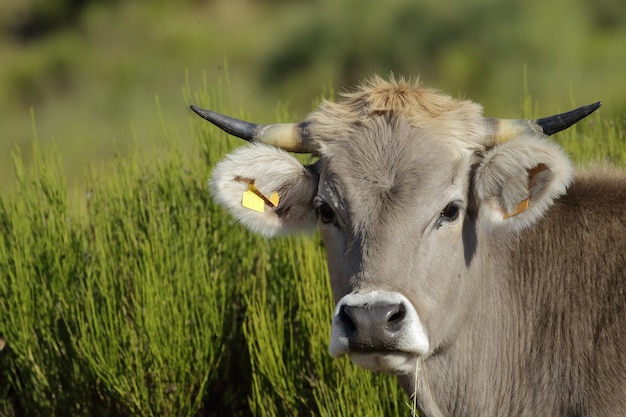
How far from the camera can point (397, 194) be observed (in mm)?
4703

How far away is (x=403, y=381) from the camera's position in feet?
16.5

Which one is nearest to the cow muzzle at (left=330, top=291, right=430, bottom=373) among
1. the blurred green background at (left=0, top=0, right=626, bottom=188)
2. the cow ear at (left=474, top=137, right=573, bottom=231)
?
the cow ear at (left=474, top=137, right=573, bottom=231)

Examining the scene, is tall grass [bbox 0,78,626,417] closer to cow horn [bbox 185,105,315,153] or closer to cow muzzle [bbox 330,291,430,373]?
cow horn [bbox 185,105,315,153]

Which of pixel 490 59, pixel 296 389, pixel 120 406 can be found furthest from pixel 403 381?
pixel 490 59

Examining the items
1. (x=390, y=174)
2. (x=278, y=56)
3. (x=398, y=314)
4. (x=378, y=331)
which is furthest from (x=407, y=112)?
(x=278, y=56)

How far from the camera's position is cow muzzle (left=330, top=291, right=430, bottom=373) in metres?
4.35

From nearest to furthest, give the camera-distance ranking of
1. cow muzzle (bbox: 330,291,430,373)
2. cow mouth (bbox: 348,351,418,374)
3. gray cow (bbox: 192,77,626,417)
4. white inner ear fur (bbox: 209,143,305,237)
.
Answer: cow muzzle (bbox: 330,291,430,373), cow mouth (bbox: 348,351,418,374), gray cow (bbox: 192,77,626,417), white inner ear fur (bbox: 209,143,305,237)

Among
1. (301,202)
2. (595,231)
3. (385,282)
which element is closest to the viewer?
(385,282)

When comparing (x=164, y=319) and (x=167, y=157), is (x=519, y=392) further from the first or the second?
(x=167, y=157)

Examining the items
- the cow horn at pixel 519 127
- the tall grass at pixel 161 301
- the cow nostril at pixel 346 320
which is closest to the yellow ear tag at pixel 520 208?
the cow horn at pixel 519 127

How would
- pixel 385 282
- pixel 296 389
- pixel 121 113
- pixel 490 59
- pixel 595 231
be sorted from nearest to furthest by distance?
1. pixel 385 282
2. pixel 595 231
3. pixel 296 389
4. pixel 490 59
5. pixel 121 113

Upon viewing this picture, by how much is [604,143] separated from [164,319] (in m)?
3.28

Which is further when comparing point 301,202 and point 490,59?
point 490,59

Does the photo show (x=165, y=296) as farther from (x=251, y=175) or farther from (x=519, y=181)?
(x=519, y=181)
